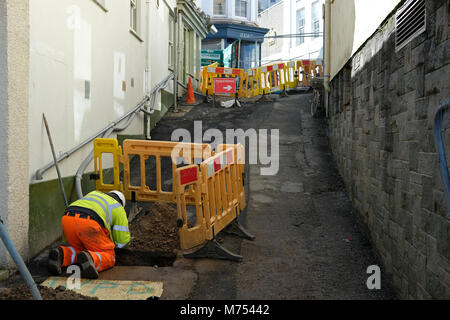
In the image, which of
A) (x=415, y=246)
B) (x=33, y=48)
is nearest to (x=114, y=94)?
(x=33, y=48)

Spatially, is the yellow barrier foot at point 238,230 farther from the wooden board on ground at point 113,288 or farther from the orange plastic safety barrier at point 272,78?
the orange plastic safety barrier at point 272,78

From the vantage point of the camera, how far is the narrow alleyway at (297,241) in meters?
4.30

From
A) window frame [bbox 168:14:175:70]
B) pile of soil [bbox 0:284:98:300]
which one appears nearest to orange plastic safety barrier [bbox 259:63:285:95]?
window frame [bbox 168:14:175:70]

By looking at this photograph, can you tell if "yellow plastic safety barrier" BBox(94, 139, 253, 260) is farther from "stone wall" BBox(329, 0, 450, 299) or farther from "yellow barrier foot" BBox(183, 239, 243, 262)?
"stone wall" BBox(329, 0, 450, 299)

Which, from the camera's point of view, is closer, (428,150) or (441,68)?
(441,68)

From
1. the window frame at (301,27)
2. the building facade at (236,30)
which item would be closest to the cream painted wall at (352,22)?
the window frame at (301,27)

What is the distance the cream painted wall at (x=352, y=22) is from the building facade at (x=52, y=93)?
3.99m

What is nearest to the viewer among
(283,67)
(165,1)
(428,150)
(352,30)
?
(428,150)

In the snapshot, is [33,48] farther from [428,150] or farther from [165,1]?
[165,1]

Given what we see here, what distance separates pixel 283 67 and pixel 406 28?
16389mm

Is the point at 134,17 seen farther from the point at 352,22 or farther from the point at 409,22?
the point at 409,22

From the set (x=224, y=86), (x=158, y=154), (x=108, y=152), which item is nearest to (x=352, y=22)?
(x=158, y=154)

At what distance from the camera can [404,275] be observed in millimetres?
3766

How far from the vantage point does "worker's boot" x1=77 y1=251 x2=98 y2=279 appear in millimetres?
4320
